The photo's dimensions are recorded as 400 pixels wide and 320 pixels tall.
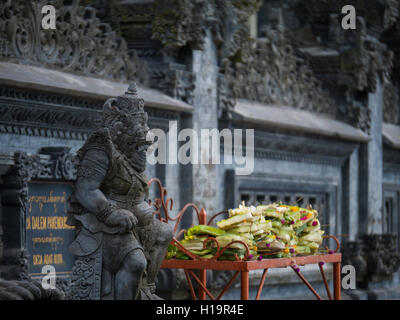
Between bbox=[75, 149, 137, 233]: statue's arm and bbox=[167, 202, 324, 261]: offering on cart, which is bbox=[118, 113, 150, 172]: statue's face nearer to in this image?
bbox=[75, 149, 137, 233]: statue's arm

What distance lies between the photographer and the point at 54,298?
7.52m

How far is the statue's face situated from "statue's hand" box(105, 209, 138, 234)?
548mm

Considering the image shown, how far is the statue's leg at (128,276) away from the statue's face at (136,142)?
2.88 ft

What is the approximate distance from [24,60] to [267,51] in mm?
6865

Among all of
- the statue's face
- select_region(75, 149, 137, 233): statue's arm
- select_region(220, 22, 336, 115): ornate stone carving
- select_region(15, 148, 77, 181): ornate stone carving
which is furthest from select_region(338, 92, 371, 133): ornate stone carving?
select_region(75, 149, 137, 233): statue's arm

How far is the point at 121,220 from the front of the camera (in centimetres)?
870

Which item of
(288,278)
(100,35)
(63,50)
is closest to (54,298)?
(63,50)

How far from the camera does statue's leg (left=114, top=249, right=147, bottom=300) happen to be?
8734 mm

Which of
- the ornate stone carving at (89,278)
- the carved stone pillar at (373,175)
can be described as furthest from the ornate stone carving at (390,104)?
the ornate stone carving at (89,278)

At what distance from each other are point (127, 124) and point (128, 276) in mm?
1396

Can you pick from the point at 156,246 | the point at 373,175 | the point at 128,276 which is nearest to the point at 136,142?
the point at 156,246

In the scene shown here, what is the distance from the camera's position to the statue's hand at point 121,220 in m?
8.70

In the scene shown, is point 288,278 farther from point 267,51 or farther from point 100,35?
point 100,35

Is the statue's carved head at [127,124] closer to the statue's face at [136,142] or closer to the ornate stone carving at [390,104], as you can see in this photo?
the statue's face at [136,142]
